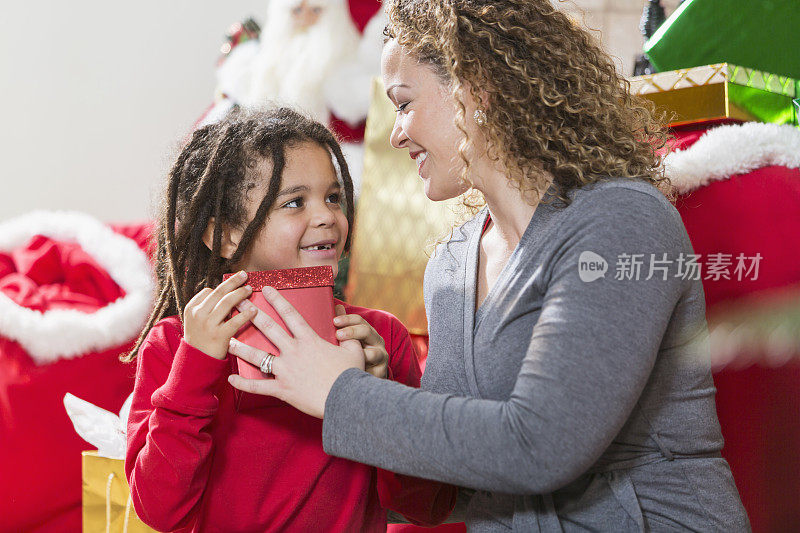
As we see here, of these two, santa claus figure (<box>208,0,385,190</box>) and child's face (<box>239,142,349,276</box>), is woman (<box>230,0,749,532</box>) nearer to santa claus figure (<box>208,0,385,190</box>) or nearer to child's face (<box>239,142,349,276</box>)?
child's face (<box>239,142,349,276</box>)

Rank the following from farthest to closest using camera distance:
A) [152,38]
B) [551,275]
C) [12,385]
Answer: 1. [152,38]
2. [12,385]
3. [551,275]

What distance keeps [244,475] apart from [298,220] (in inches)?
15.2

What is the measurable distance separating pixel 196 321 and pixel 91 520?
0.61 metres

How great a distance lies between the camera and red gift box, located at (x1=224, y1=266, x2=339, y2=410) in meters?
0.90

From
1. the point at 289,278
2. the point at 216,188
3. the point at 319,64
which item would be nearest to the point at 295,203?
the point at 216,188

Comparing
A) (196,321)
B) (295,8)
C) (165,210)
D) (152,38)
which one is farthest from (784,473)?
(152,38)

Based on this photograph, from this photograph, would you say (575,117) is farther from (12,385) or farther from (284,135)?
(12,385)

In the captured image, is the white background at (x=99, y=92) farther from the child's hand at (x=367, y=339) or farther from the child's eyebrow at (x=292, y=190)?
the child's hand at (x=367, y=339)

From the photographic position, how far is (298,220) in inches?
44.1

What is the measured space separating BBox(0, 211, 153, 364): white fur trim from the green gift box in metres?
1.25

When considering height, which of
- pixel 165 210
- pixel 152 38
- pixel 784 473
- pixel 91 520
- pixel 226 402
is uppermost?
pixel 152 38

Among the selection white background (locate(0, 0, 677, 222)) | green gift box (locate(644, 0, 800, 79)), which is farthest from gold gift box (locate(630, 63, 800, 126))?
white background (locate(0, 0, 677, 222))

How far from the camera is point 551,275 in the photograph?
81cm

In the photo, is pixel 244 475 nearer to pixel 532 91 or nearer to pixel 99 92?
pixel 532 91
